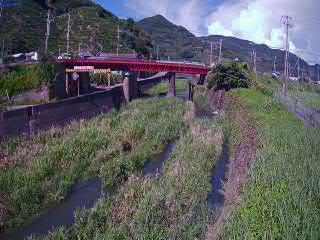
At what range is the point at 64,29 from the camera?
109562 mm

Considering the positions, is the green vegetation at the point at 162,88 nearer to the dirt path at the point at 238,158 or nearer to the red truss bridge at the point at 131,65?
the red truss bridge at the point at 131,65

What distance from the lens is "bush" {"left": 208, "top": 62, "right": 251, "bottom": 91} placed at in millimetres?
57375

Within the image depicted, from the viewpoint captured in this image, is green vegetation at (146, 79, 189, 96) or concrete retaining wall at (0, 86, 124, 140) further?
Answer: green vegetation at (146, 79, 189, 96)

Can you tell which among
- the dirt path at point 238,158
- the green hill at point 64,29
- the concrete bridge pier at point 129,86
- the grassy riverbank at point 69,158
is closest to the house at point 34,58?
the concrete bridge pier at point 129,86

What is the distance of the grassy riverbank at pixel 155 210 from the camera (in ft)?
49.8

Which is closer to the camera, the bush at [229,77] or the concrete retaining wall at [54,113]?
the concrete retaining wall at [54,113]

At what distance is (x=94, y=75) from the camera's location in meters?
73.4

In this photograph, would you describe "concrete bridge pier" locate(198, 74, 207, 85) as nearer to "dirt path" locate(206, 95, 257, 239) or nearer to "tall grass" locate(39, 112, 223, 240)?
"dirt path" locate(206, 95, 257, 239)

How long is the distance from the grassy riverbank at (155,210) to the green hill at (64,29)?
64423 mm

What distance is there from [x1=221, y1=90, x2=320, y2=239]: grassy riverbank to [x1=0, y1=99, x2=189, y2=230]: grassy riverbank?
312 inches

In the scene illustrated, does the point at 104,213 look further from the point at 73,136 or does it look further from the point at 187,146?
the point at 73,136

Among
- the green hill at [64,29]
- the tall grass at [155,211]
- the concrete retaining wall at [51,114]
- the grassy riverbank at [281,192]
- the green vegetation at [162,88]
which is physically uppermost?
the green hill at [64,29]

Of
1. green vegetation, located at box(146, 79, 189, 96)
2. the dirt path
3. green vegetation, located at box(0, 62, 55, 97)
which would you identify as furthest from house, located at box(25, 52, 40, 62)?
the dirt path

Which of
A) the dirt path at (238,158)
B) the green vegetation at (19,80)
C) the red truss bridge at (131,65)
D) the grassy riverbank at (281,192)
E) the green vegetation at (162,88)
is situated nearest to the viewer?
the grassy riverbank at (281,192)
